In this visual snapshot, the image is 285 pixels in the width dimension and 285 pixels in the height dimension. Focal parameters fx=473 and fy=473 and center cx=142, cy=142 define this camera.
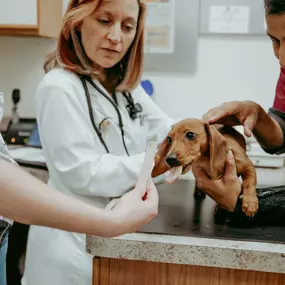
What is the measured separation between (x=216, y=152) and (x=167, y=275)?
264 millimetres

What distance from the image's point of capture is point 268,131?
119 centimetres

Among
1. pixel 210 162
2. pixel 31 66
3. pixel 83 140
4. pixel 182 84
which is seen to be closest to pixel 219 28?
pixel 182 84

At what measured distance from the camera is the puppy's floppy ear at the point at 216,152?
0.95 m

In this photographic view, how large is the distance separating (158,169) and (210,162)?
0.40ft

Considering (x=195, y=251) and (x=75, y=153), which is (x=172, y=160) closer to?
(x=195, y=251)

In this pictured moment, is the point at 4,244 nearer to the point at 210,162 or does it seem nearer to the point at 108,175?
the point at 108,175

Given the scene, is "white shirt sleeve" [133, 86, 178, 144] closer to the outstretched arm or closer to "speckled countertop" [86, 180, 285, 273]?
"speckled countertop" [86, 180, 285, 273]

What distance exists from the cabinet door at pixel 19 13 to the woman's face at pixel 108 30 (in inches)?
36.4

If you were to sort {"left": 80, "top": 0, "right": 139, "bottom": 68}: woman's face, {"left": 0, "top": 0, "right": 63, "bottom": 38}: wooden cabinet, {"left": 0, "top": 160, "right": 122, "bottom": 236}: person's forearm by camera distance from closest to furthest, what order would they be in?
{"left": 0, "top": 160, "right": 122, "bottom": 236}: person's forearm, {"left": 80, "top": 0, "right": 139, "bottom": 68}: woman's face, {"left": 0, "top": 0, "right": 63, "bottom": 38}: wooden cabinet

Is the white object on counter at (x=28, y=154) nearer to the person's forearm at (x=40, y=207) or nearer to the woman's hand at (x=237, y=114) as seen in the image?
the woman's hand at (x=237, y=114)

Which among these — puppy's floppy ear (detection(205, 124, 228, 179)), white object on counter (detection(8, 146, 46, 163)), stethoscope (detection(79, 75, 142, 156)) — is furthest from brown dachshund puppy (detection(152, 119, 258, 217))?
white object on counter (detection(8, 146, 46, 163))

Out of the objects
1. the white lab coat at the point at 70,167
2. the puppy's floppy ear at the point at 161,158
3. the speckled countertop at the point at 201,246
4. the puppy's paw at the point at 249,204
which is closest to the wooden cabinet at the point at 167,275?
the speckled countertop at the point at 201,246

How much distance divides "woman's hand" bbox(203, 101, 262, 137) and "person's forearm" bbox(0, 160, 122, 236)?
46 centimetres

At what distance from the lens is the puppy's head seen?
924mm
